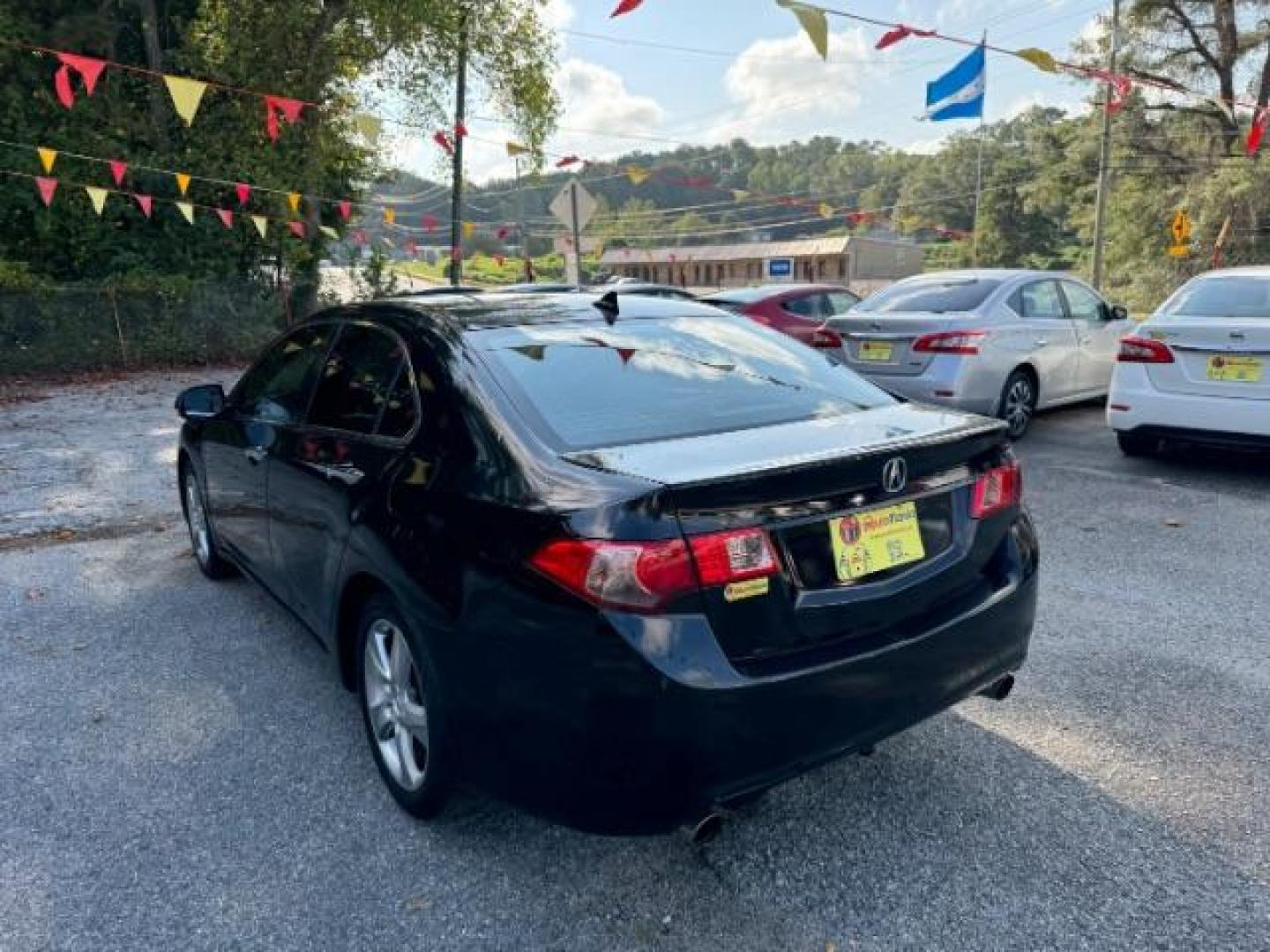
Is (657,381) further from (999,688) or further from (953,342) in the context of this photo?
(953,342)

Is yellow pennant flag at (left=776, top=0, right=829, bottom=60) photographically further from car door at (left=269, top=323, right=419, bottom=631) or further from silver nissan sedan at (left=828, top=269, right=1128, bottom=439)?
car door at (left=269, top=323, right=419, bottom=631)

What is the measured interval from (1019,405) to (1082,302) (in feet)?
5.08

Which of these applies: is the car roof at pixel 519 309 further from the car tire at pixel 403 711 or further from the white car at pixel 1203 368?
the white car at pixel 1203 368

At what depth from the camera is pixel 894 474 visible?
7.54ft

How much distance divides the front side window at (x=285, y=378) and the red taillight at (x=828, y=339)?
5.04m

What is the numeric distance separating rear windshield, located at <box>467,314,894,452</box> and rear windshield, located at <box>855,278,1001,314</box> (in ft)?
15.4

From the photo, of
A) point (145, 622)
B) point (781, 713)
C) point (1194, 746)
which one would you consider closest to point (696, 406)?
point (781, 713)

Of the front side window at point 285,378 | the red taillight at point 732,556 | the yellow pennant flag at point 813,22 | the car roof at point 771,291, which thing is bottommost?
the red taillight at point 732,556

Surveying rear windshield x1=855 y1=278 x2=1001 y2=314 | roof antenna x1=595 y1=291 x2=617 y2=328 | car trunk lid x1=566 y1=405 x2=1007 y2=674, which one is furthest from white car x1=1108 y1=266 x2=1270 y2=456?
roof antenna x1=595 y1=291 x2=617 y2=328

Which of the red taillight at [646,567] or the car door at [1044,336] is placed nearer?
the red taillight at [646,567]

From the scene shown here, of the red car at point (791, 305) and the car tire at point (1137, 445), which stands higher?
the red car at point (791, 305)

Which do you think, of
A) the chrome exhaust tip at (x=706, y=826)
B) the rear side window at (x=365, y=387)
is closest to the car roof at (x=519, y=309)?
the rear side window at (x=365, y=387)

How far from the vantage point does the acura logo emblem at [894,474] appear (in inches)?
89.7

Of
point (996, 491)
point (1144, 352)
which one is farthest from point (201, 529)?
point (1144, 352)
